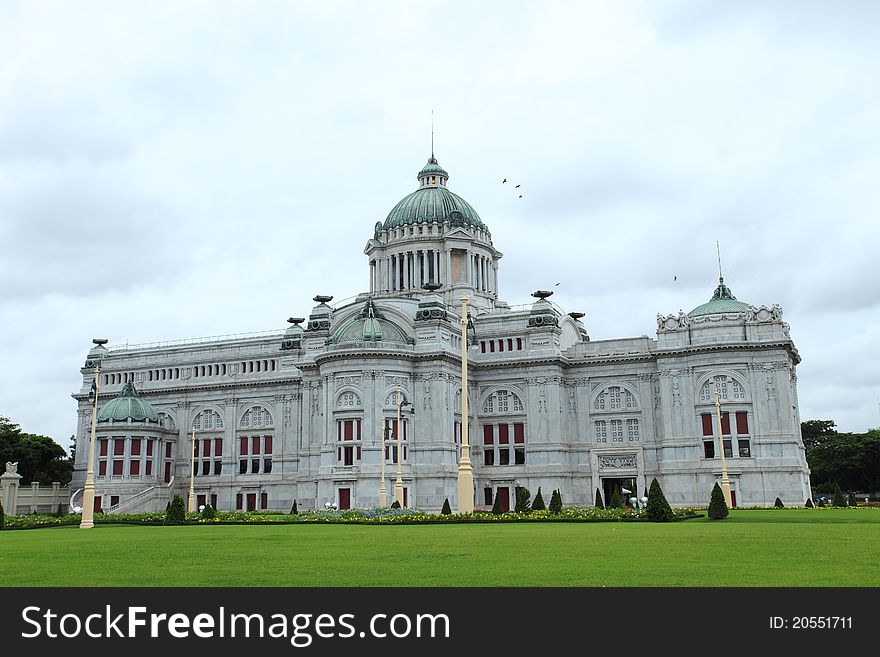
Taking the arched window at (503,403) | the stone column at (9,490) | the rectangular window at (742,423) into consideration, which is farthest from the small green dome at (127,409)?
the rectangular window at (742,423)

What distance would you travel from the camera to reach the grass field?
17641mm

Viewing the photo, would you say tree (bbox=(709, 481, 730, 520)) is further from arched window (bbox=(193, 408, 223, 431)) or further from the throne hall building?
arched window (bbox=(193, 408, 223, 431))

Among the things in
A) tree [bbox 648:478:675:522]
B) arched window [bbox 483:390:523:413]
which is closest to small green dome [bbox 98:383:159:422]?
arched window [bbox 483:390:523:413]

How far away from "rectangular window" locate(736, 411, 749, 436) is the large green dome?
37383 mm

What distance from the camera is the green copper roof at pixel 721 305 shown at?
87250mm

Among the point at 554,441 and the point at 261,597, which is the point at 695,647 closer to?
the point at 261,597

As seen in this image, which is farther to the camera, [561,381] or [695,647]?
[561,381]

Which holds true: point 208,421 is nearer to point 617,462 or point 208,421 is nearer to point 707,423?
point 617,462

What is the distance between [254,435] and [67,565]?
8075cm

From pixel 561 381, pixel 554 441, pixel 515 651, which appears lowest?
pixel 515 651

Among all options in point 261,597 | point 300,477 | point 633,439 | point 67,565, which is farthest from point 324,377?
point 261,597

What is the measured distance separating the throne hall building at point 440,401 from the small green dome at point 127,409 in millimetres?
180

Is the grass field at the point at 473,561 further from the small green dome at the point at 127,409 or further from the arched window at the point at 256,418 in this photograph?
the small green dome at the point at 127,409

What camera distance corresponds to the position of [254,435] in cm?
10194
